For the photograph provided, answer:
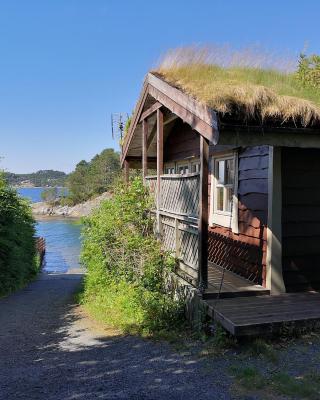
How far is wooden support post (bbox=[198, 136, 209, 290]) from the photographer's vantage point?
17.5ft

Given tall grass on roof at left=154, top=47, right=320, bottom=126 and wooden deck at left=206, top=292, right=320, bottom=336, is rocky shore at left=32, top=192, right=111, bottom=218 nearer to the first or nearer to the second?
tall grass on roof at left=154, top=47, right=320, bottom=126

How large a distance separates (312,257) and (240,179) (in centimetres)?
190

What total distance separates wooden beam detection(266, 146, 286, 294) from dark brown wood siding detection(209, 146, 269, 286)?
15cm

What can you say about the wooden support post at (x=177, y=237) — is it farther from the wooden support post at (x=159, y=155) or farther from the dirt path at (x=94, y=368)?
the dirt path at (x=94, y=368)

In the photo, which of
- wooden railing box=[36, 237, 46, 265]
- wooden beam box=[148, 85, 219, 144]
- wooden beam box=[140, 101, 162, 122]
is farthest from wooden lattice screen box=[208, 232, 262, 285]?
wooden railing box=[36, 237, 46, 265]

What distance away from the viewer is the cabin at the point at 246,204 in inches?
197

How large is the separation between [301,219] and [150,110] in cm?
404

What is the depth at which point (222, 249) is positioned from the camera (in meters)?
8.01

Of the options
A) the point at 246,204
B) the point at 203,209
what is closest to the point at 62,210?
the point at 246,204

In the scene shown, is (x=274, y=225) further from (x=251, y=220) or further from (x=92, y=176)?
(x=92, y=176)

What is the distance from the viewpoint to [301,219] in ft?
20.4

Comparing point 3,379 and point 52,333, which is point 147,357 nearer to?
point 3,379

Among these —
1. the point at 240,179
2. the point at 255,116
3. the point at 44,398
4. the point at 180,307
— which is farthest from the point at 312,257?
the point at 44,398

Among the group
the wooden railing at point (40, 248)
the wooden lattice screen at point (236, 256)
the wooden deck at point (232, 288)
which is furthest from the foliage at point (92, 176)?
the wooden deck at point (232, 288)
